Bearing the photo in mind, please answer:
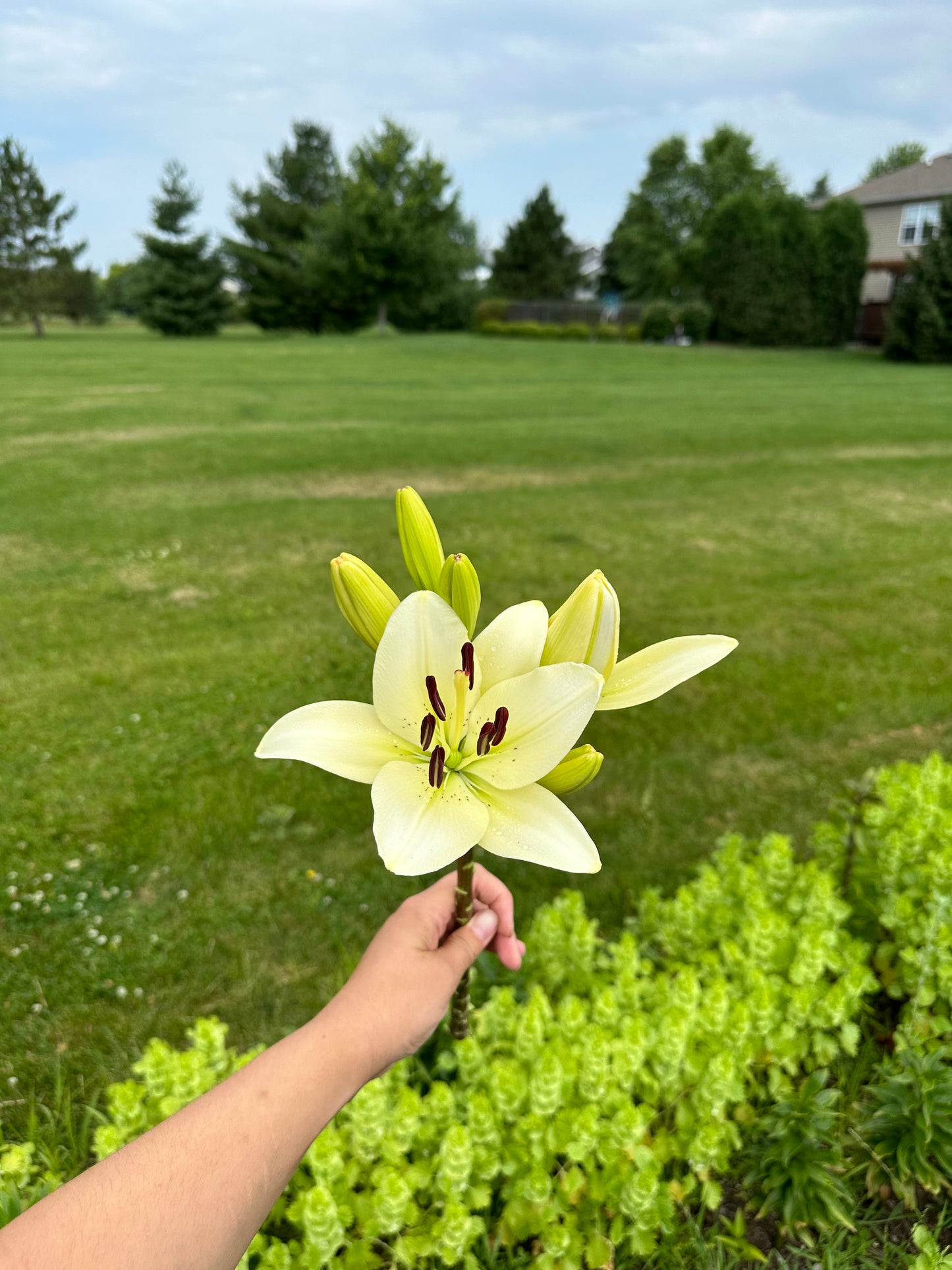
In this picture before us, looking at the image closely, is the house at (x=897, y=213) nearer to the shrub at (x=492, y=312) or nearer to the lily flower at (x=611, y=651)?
the shrub at (x=492, y=312)

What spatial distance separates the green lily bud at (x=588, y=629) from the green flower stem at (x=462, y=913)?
270mm

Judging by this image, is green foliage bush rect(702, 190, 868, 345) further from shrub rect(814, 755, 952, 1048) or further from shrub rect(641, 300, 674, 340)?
shrub rect(814, 755, 952, 1048)

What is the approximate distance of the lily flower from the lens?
101cm

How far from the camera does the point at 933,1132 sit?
5.98 ft

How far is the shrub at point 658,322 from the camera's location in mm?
33312

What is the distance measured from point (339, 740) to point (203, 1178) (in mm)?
618

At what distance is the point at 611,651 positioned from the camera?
103cm

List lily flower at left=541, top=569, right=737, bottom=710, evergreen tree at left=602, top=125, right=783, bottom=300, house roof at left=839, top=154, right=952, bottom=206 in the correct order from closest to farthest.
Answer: lily flower at left=541, top=569, right=737, bottom=710 → house roof at left=839, top=154, right=952, bottom=206 → evergreen tree at left=602, top=125, right=783, bottom=300

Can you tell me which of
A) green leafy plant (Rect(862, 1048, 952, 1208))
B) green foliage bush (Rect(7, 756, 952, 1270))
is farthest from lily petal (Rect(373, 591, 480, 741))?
green leafy plant (Rect(862, 1048, 952, 1208))

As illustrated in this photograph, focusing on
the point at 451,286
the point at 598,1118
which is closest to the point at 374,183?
the point at 451,286

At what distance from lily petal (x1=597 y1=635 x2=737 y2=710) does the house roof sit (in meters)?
40.8

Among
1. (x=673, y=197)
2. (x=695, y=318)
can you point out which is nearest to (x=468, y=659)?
(x=695, y=318)

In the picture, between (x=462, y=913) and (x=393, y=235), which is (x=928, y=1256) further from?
(x=393, y=235)

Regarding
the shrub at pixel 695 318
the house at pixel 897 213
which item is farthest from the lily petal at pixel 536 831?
the house at pixel 897 213
